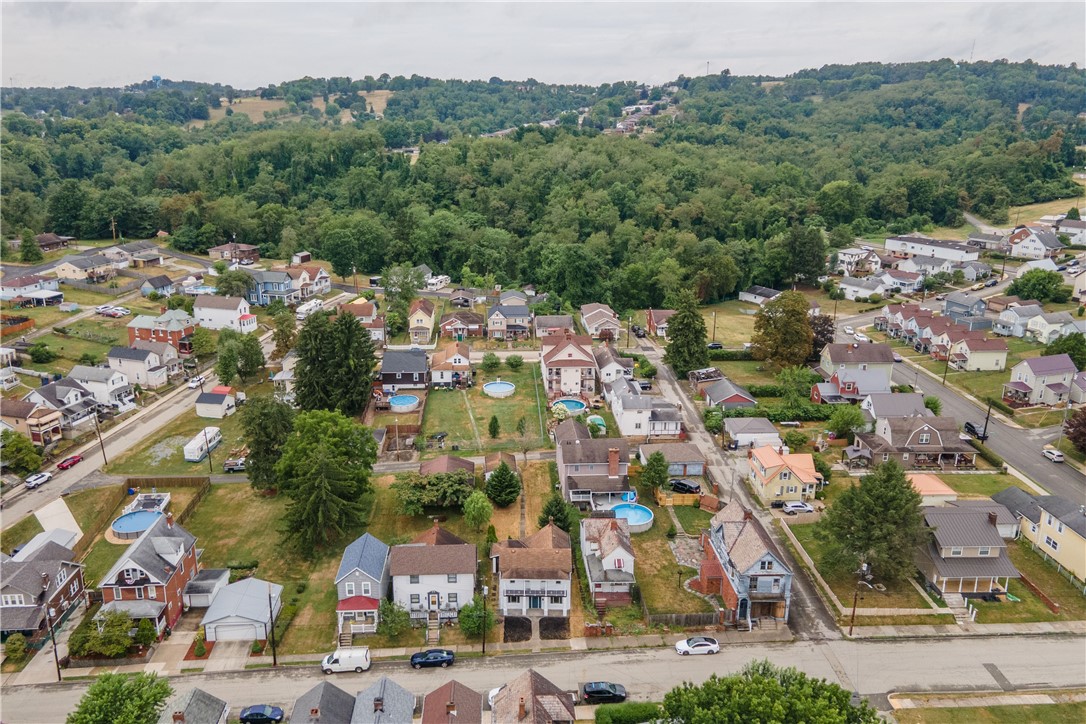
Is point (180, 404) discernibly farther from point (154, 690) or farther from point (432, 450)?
point (154, 690)

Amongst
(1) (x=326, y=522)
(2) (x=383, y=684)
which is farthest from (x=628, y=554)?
(1) (x=326, y=522)

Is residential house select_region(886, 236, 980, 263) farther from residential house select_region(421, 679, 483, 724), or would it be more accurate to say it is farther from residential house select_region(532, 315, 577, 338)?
residential house select_region(421, 679, 483, 724)

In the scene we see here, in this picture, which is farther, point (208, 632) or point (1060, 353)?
point (1060, 353)

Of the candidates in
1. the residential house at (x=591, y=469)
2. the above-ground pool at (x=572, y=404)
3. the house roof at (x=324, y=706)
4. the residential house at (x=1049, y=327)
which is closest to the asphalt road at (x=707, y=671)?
the house roof at (x=324, y=706)

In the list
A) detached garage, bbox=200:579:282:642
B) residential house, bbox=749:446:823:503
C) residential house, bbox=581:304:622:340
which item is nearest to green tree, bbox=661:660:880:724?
detached garage, bbox=200:579:282:642

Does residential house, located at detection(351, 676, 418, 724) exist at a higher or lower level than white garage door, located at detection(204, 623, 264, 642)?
higher

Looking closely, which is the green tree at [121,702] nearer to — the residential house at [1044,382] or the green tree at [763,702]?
the green tree at [763,702]

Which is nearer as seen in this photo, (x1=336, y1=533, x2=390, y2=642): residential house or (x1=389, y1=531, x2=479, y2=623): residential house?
(x1=336, y1=533, x2=390, y2=642): residential house
